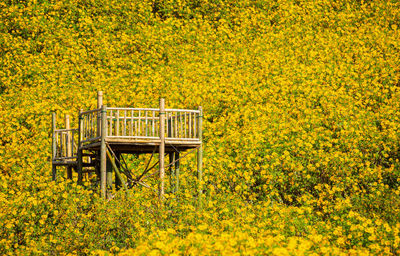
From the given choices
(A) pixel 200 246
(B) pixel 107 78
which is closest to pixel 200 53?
(B) pixel 107 78

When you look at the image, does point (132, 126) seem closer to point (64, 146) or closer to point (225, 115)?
point (64, 146)

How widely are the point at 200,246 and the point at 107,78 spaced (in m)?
18.2

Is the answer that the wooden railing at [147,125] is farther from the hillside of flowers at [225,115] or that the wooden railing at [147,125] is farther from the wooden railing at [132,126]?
the hillside of flowers at [225,115]

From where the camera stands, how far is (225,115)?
1902cm

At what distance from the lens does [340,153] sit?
14906 millimetres

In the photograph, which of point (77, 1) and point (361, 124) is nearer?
point (361, 124)

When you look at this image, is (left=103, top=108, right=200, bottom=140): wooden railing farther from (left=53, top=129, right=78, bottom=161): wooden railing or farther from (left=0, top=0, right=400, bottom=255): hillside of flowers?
(left=53, top=129, right=78, bottom=161): wooden railing

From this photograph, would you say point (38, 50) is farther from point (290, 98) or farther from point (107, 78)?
point (290, 98)

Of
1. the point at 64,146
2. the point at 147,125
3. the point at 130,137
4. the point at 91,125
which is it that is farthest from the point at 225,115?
the point at 130,137

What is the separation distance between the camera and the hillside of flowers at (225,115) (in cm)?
1058

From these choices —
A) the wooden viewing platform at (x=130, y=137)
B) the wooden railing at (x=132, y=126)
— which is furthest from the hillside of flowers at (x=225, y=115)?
the wooden railing at (x=132, y=126)

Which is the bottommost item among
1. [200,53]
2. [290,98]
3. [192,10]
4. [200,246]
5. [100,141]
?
[200,246]

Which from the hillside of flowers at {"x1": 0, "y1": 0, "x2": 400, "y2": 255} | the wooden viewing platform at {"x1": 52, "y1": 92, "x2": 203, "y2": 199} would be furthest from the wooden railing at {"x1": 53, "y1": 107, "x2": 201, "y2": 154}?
the hillside of flowers at {"x1": 0, "y1": 0, "x2": 400, "y2": 255}

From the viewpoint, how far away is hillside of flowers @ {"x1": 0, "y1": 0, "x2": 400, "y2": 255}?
10.6m
